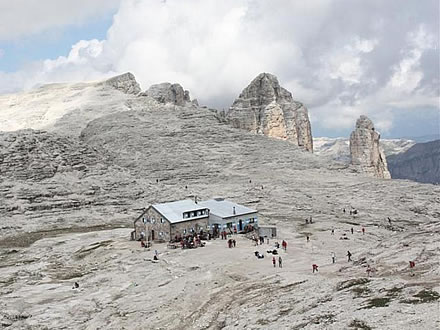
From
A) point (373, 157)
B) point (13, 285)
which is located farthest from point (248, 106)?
point (13, 285)

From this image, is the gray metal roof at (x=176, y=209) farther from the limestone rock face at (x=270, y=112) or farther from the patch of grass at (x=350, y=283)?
the limestone rock face at (x=270, y=112)

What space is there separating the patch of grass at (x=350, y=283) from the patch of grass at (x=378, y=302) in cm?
348

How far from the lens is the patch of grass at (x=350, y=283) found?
28.7 metres

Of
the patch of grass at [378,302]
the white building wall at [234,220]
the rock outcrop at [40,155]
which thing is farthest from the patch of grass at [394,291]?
the rock outcrop at [40,155]

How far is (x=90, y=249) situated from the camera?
55.9m

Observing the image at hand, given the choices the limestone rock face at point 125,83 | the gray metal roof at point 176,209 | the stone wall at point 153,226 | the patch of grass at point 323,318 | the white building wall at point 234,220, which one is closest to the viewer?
the patch of grass at point 323,318

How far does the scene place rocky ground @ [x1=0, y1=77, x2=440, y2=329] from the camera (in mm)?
28203

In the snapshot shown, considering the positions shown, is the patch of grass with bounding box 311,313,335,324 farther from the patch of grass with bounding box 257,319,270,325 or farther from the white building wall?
the white building wall

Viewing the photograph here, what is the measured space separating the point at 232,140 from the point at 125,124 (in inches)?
1231

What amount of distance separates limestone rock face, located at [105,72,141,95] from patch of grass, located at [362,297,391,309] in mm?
170495

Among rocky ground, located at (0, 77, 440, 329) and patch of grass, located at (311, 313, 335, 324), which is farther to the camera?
rocky ground, located at (0, 77, 440, 329)

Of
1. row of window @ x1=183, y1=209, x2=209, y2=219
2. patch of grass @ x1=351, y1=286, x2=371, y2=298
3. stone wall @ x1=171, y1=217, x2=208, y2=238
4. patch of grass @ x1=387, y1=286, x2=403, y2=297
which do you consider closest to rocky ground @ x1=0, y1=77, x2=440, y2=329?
patch of grass @ x1=387, y1=286, x2=403, y2=297

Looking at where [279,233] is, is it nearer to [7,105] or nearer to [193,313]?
[193,313]

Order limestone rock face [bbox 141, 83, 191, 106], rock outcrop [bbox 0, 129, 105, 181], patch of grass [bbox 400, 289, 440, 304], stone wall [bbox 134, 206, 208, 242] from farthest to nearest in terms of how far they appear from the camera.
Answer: limestone rock face [bbox 141, 83, 191, 106]
rock outcrop [bbox 0, 129, 105, 181]
stone wall [bbox 134, 206, 208, 242]
patch of grass [bbox 400, 289, 440, 304]
